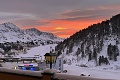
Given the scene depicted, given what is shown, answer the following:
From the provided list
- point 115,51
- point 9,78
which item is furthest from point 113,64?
point 9,78

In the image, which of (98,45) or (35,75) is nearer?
(35,75)

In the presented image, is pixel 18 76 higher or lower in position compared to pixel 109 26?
lower

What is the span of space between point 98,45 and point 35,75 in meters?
104

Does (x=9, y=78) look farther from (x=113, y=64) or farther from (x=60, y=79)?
(x=113, y=64)

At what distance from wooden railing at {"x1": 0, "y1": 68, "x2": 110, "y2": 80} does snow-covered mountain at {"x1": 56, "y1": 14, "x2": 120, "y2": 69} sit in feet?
227

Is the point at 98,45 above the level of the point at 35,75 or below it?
above

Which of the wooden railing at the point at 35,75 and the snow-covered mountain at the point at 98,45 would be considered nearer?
the wooden railing at the point at 35,75

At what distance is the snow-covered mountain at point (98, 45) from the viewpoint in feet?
314

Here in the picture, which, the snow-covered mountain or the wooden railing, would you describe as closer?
the wooden railing

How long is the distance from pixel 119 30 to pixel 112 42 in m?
11.9

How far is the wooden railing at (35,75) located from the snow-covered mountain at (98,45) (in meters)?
69.1

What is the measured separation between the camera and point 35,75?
11.9 meters

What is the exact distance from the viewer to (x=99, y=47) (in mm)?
111250

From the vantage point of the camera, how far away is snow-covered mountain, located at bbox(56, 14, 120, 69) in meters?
95.7
